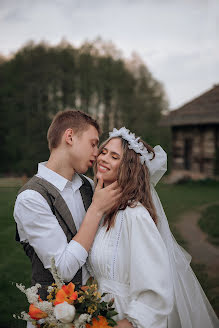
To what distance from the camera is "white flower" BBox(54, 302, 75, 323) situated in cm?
175

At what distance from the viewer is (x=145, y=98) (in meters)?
26.8

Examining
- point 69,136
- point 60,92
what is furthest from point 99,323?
point 60,92

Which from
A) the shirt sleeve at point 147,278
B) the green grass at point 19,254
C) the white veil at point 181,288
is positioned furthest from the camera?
the green grass at point 19,254

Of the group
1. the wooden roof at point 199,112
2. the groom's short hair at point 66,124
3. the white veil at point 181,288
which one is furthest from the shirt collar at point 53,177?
the wooden roof at point 199,112

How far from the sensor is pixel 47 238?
2189mm

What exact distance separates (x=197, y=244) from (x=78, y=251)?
5.52 metres

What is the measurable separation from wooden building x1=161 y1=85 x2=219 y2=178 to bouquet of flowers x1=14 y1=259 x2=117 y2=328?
47.2ft

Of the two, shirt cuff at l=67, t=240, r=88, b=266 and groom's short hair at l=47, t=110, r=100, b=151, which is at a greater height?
groom's short hair at l=47, t=110, r=100, b=151

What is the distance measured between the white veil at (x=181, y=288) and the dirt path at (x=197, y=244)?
3.03 m

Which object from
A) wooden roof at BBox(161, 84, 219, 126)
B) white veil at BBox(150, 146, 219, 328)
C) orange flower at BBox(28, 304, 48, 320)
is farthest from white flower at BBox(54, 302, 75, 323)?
wooden roof at BBox(161, 84, 219, 126)

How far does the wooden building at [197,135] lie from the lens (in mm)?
16156

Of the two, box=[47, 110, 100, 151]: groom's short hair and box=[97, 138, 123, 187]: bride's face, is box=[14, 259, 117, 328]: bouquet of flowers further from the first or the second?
box=[47, 110, 100, 151]: groom's short hair

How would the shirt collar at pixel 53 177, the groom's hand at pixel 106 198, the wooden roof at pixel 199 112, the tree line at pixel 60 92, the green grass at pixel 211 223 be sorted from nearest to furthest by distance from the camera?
the groom's hand at pixel 106 198
the shirt collar at pixel 53 177
the green grass at pixel 211 223
the wooden roof at pixel 199 112
the tree line at pixel 60 92

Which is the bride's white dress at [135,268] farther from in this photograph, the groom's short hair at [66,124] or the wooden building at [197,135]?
the wooden building at [197,135]
